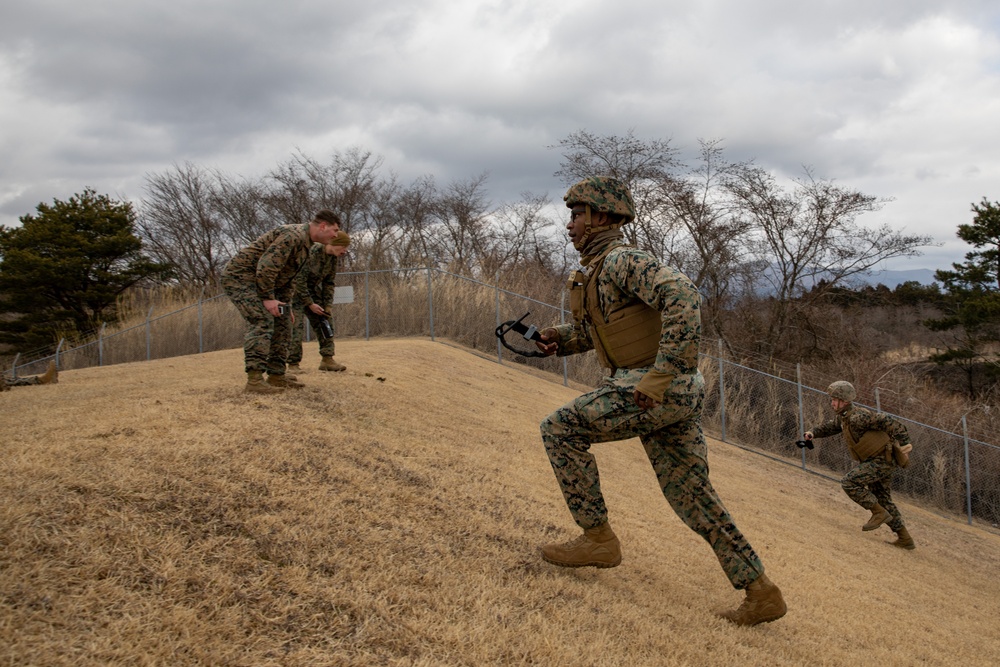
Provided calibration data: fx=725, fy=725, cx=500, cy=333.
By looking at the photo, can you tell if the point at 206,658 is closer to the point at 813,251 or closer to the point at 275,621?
the point at 275,621

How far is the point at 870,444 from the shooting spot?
30.8 feet

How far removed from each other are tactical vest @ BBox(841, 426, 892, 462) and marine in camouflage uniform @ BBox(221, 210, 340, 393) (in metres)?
7.16

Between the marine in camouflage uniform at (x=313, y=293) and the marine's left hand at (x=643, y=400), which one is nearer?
the marine's left hand at (x=643, y=400)

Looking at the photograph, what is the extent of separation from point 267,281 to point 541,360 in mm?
11508

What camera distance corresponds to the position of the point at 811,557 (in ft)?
22.0

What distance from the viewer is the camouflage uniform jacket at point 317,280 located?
830 centimetres

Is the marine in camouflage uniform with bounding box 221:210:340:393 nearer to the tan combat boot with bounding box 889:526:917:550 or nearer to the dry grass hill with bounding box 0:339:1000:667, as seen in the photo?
the dry grass hill with bounding box 0:339:1000:667

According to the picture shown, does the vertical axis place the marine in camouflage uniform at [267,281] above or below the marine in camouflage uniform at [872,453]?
above

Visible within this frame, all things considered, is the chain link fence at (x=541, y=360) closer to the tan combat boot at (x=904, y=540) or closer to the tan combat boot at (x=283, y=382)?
the tan combat boot at (x=904, y=540)

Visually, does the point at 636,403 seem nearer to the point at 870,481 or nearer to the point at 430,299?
the point at 870,481

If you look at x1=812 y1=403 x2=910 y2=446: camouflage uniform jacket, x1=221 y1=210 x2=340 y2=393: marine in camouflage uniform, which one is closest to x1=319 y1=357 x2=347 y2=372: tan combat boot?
x1=221 y1=210 x2=340 y2=393: marine in camouflage uniform

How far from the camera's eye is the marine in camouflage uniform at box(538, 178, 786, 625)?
349 cm

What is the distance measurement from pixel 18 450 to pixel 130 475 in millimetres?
1107

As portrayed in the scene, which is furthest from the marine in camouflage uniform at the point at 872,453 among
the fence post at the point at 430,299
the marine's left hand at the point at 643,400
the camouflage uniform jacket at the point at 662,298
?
the fence post at the point at 430,299
